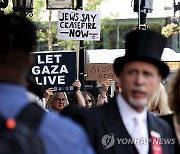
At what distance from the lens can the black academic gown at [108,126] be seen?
3.53 metres

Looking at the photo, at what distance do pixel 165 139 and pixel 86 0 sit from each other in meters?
27.8

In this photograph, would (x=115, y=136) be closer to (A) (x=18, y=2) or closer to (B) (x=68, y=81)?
(B) (x=68, y=81)

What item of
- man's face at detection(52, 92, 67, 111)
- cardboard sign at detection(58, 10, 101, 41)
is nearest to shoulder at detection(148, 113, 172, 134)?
man's face at detection(52, 92, 67, 111)

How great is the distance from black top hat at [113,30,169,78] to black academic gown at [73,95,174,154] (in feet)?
0.81

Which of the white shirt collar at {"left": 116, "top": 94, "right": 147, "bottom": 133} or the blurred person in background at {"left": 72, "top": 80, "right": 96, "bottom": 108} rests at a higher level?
the white shirt collar at {"left": 116, "top": 94, "right": 147, "bottom": 133}

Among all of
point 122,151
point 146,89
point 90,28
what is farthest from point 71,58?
point 146,89

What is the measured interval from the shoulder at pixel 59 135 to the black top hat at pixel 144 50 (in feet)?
3.53

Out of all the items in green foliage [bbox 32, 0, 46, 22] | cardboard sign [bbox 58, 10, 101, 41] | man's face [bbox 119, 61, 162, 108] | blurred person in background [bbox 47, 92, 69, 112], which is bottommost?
blurred person in background [bbox 47, 92, 69, 112]

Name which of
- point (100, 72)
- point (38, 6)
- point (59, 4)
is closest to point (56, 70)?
point (100, 72)

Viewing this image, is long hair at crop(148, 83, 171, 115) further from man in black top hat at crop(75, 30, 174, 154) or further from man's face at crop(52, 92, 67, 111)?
man's face at crop(52, 92, 67, 111)

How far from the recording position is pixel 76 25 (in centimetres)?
1077

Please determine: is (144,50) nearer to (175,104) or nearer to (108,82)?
(175,104)

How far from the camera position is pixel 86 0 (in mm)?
31219

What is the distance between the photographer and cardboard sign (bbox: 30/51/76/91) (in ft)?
29.0
